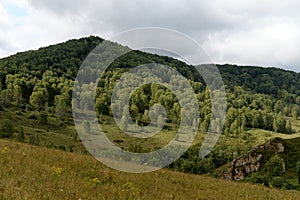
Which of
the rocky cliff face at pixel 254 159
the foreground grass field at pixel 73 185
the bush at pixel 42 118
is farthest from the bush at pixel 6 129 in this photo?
the foreground grass field at pixel 73 185

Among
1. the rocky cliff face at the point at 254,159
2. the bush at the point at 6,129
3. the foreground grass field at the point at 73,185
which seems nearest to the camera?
the foreground grass field at the point at 73,185

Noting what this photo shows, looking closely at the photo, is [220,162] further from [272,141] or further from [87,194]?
[87,194]

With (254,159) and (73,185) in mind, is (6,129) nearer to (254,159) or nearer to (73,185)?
(254,159)

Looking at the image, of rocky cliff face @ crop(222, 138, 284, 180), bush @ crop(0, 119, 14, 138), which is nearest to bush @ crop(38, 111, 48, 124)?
bush @ crop(0, 119, 14, 138)

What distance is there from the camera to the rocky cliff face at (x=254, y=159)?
51463mm

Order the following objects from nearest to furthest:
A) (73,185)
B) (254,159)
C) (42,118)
A: (73,185)
(254,159)
(42,118)

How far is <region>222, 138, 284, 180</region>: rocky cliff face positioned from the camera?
169ft

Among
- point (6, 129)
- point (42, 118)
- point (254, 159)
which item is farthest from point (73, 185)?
point (42, 118)

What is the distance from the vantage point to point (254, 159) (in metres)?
52.6

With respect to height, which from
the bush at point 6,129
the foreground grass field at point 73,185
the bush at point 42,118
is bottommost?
the bush at point 6,129

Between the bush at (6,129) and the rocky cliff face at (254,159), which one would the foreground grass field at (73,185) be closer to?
the rocky cliff face at (254,159)

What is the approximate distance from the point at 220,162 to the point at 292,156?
113 m

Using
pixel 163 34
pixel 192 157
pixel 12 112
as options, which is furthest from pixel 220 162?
Result: pixel 163 34

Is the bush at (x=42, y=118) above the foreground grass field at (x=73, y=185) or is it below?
above
